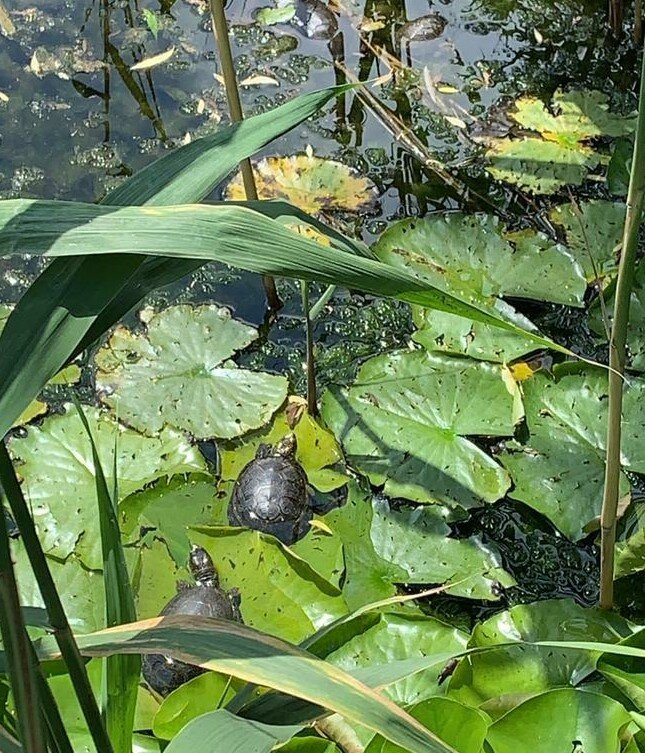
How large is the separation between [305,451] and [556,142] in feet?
3.76

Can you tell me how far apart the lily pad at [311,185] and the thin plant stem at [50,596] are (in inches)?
63.1

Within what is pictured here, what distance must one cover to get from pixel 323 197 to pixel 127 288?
1572mm

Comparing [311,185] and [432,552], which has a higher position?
[311,185]

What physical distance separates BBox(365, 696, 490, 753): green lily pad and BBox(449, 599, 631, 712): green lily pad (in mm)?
149

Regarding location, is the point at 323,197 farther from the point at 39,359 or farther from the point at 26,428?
the point at 39,359

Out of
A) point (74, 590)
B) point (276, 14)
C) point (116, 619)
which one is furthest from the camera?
point (276, 14)

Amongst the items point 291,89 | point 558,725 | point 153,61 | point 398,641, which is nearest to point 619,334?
point 558,725

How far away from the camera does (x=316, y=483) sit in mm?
1626

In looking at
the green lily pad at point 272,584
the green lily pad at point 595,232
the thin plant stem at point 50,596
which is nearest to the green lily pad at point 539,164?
the green lily pad at point 595,232

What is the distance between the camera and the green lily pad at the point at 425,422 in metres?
1.55

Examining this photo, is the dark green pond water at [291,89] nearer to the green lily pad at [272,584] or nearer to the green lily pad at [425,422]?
the green lily pad at [425,422]

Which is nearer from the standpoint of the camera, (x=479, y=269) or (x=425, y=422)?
(x=425, y=422)

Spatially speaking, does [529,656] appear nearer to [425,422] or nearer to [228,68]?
[425,422]

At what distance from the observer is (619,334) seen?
1.01 metres
